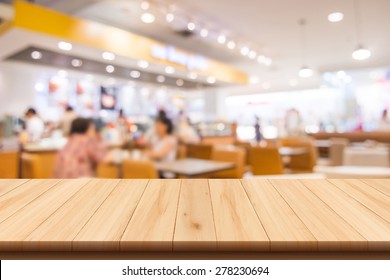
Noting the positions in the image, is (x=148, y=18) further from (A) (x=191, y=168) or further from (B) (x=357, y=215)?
(B) (x=357, y=215)

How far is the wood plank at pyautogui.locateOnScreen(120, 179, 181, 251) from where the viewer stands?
64 cm

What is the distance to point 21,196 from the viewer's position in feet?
3.14

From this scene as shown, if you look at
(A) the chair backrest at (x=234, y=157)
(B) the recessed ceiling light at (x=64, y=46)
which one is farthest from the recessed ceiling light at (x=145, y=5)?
(A) the chair backrest at (x=234, y=157)

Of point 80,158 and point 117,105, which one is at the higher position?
point 117,105

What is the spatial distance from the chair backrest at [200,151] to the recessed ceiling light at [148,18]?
268 centimetres

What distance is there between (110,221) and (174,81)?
33.0 ft

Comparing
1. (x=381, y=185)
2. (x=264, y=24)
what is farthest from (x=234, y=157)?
(x=264, y=24)

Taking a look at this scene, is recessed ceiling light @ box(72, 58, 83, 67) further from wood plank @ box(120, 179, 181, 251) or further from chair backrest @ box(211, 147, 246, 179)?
wood plank @ box(120, 179, 181, 251)

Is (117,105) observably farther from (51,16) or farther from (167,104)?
(51,16)

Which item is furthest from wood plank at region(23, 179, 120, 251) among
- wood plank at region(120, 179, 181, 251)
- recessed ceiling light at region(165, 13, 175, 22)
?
recessed ceiling light at region(165, 13, 175, 22)
